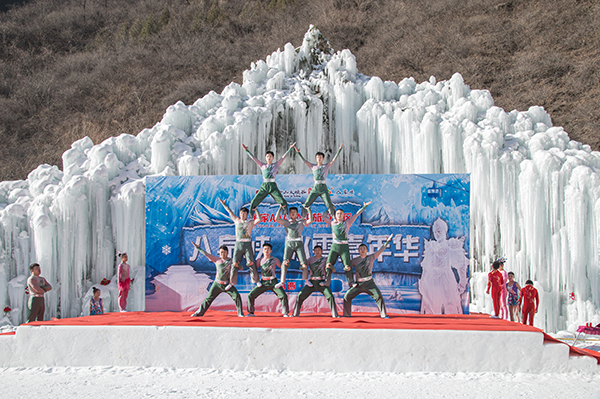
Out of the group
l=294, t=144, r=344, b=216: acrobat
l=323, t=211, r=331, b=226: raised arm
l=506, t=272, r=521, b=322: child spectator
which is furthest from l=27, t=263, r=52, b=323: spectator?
l=506, t=272, r=521, b=322: child spectator

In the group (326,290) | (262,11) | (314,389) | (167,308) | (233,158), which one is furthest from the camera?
(262,11)

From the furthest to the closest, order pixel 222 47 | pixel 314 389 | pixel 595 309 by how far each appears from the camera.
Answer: pixel 222 47 < pixel 595 309 < pixel 314 389

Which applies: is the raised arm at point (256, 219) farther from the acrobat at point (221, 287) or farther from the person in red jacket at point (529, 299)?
the person in red jacket at point (529, 299)

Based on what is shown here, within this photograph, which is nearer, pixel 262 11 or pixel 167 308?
pixel 167 308

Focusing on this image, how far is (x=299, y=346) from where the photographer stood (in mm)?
5828

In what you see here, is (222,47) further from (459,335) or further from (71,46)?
(459,335)

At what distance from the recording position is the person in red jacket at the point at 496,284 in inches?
329

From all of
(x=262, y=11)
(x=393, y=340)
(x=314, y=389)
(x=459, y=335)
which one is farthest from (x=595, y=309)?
(x=262, y=11)

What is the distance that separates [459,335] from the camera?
5703 mm

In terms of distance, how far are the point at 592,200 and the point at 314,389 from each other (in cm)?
671

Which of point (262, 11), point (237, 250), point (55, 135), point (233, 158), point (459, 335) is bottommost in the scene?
point (459, 335)

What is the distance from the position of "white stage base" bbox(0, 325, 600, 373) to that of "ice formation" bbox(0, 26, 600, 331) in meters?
2.96

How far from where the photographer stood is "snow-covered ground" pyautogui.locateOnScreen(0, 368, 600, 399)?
16.1ft

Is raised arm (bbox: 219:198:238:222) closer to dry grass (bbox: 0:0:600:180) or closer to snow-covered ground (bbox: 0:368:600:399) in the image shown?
snow-covered ground (bbox: 0:368:600:399)
